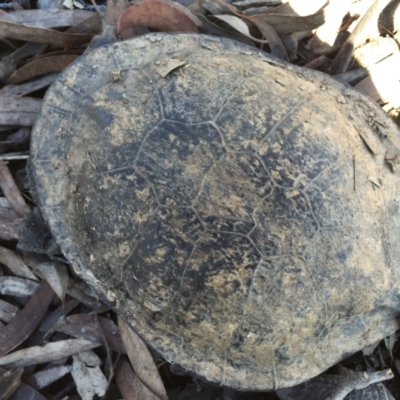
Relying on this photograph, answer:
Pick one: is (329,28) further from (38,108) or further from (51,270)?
(51,270)

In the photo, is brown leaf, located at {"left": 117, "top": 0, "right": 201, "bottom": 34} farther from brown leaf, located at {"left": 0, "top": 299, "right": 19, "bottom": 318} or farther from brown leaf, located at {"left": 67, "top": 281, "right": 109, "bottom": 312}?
brown leaf, located at {"left": 0, "top": 299, "right": 19, "bottom": 318}

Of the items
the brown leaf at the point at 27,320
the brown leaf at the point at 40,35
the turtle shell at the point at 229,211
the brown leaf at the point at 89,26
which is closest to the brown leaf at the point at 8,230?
the brown leaf at the point at 27,320

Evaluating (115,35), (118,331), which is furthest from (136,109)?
(118,331)

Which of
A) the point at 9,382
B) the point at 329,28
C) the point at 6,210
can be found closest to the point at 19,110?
the point at 6,210

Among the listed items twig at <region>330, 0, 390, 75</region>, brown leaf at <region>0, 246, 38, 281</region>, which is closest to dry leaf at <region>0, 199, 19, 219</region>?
brown leaf at <region>0, 246, 38, 281</region>

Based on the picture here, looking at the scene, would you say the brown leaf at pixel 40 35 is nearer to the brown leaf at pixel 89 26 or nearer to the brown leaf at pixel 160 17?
the brown leaf at pixel 89 26

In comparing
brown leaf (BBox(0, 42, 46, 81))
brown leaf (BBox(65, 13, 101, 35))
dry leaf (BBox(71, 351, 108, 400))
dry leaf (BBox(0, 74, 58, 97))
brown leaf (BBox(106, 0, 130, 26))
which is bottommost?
dry leaf (BBox(71, 351, 108, 400))
